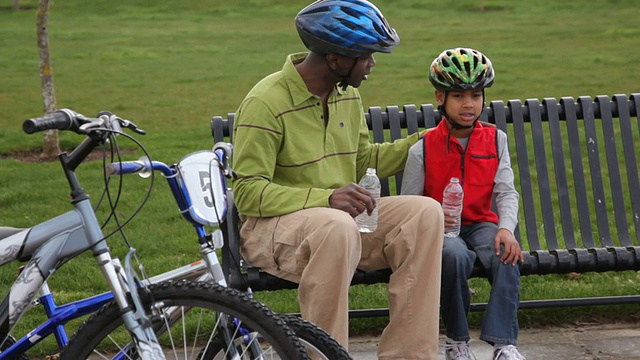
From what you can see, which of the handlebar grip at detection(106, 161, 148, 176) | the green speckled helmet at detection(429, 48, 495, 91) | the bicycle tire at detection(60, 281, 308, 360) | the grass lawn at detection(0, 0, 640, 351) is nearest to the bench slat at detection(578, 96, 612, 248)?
the grass lawn at detection(0, 0, 640, 351)

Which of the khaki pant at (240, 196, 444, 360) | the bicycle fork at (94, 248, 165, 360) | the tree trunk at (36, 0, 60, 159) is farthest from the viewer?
the tree trunk at (36, 0, 60, 159)

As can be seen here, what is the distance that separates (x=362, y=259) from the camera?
4.36 meters

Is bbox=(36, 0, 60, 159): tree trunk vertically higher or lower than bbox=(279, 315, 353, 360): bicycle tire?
higher

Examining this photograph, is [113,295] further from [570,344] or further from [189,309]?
[570,344]

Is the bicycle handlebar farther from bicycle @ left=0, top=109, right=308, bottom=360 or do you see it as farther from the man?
the man

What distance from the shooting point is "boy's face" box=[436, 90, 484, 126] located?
15.3 ft

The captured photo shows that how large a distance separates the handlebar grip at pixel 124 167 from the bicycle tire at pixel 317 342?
63 centimetres

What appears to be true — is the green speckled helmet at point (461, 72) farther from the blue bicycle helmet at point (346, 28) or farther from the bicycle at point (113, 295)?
the bicycle at point (113, 295)

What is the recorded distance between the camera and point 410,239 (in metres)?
4.16

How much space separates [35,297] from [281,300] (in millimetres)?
2246

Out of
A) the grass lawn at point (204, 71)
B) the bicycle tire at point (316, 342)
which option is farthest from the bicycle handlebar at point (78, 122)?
the grass lawn at point (204, 71)

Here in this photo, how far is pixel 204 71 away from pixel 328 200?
49.9 ft

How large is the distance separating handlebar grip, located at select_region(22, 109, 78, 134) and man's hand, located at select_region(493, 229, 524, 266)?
1888mm

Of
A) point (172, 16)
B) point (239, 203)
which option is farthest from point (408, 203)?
point (172, 16)
